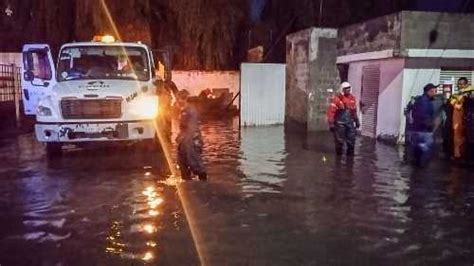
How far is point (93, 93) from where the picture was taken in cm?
1119

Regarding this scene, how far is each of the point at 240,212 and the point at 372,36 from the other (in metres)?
9.34

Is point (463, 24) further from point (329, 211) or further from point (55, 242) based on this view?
point (55, 242)

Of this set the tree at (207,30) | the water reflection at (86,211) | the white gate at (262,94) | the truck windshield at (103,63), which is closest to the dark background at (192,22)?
the tree at (207,30)

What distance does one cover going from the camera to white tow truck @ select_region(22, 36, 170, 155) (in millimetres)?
11219

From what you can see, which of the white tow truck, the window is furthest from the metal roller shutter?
the window

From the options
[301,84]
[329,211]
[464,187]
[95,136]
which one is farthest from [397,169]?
[301,84]

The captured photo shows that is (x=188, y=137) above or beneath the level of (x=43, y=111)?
beneath

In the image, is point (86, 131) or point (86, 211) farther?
point (86, 131)

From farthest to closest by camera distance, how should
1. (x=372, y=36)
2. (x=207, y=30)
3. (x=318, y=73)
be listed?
(x=207, y=30), (x=318, y=73), (x=372, y=36)

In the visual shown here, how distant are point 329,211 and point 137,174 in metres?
4.05

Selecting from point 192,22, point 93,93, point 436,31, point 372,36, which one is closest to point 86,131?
point 93,93

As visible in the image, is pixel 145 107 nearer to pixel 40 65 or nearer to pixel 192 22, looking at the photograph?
pixel 40 65

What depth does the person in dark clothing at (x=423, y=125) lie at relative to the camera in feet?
33.0

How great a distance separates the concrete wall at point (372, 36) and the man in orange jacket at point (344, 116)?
289 centimetres
